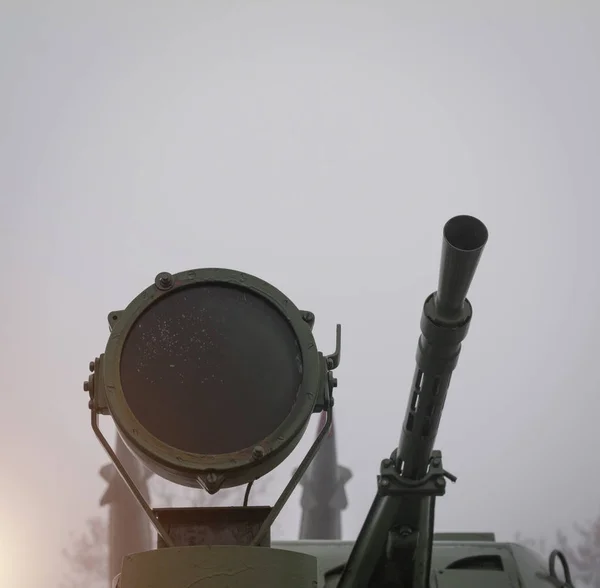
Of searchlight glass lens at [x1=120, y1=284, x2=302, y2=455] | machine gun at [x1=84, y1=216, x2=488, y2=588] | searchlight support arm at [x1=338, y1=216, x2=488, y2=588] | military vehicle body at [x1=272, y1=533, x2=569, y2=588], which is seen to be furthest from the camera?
military vehicle body at [x1=272, y1=533, x2=569, y2=588]

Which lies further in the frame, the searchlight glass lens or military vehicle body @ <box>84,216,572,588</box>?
the searchlight glass lens

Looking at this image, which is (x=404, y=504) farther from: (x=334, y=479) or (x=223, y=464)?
(x=334, y=479)

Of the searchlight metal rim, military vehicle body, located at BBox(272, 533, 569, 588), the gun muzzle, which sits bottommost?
military vehicle body, located at BBox(272, 533, 569, 588)

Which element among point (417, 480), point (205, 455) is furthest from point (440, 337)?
point (205, 455)

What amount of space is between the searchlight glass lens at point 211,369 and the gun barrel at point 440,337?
1.79 feet

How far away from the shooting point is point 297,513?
6.59 meters

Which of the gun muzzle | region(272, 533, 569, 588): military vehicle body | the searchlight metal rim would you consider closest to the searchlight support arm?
A: the gun muzzle

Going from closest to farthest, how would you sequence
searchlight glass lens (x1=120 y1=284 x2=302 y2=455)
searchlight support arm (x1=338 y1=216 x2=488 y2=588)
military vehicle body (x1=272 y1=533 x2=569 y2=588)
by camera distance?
searchlight glass lens (x1=120 y1=284 x2=302 y2=455) < searchlight support arm (x1=338 y1=216 x2=488 y2=588) < military vehicle body (x1=272 y1=533 x2=569 y2=588)

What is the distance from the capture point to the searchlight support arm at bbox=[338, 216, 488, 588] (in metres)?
3.58

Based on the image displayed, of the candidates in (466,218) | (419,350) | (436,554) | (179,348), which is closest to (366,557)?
(436,554)

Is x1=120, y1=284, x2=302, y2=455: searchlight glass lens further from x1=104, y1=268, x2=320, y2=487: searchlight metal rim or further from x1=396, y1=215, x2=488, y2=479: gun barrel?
x1=396, y1=215, x2=488, y2=479: gun barrel

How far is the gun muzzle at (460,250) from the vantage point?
10.6 ft

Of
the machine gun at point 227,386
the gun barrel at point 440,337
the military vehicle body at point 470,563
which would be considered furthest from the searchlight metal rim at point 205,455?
the military vehicle body at point 470,563

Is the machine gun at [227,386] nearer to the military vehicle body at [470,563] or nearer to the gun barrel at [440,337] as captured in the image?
the gun barrel at [440,337]
